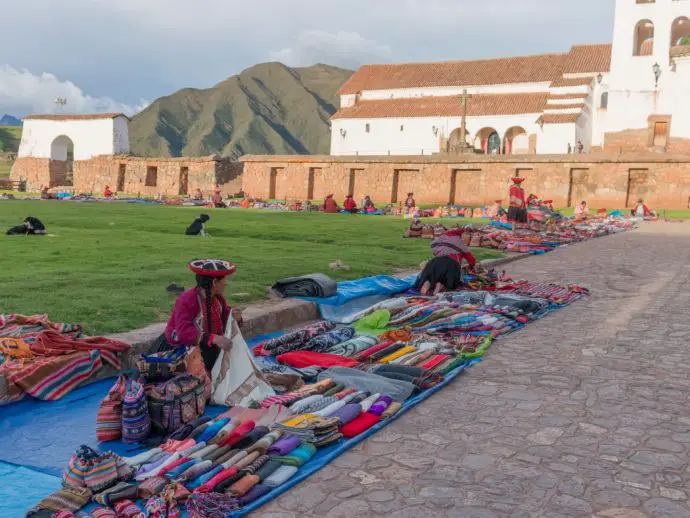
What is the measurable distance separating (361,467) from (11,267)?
7518 millimetres

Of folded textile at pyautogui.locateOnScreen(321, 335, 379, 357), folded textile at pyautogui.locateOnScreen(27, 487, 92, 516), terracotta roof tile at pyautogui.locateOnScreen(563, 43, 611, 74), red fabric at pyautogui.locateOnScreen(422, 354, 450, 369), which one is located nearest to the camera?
folded textile at pyautogui.locateOnScreen(27, 487, 92, 516)

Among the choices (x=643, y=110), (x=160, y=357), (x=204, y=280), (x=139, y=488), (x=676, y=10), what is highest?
(x=676, y=10)

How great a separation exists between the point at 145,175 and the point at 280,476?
4520 cm

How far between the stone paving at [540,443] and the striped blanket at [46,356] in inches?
93.8

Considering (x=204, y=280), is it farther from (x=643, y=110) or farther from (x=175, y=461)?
(x=643, y=110)

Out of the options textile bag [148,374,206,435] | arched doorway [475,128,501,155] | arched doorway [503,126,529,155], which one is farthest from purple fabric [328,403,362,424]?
arched doorway [475,128,501,155]

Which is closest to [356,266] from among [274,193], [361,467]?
[361,467]

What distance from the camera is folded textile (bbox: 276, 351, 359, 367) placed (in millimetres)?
5914

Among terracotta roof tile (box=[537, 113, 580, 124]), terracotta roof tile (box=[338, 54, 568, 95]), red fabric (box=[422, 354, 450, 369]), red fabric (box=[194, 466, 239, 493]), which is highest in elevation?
terracotta roof tile (box=[338, 54, 568, 95])

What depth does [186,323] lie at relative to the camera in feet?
16.4

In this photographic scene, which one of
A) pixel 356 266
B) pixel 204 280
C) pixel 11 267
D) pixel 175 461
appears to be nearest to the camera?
pixel 175 461

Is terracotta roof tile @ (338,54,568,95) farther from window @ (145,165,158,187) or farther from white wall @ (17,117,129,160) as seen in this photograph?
white wall @ (17,117,129,160)

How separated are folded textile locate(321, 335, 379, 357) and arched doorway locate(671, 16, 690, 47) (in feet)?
140

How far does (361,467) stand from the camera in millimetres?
3844
